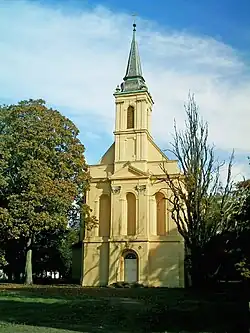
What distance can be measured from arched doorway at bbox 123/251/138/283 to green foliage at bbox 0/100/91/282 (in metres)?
6.42

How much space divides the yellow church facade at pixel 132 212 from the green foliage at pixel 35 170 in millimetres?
4445

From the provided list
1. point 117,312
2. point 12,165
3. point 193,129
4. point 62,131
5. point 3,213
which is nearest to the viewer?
point 117,312

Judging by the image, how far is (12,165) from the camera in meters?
36.9

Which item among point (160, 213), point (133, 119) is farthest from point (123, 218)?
point (133, 119)

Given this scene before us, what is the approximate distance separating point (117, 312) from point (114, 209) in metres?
23.8

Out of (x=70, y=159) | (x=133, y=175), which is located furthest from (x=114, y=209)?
(x=70, y=159)

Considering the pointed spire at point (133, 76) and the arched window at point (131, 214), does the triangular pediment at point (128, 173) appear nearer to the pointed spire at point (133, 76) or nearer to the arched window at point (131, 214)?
the arched window at point (131, 214)

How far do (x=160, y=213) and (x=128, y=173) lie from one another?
4653 millimetres

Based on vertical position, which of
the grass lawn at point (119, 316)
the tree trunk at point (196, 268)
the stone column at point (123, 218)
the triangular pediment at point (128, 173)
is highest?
the triangular pediment at point (128, 173)

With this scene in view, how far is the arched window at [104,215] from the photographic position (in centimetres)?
4381

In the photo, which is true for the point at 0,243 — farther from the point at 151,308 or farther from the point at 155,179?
the point at 151,308

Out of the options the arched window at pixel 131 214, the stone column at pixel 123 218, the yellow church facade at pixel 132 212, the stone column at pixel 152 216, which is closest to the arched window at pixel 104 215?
the yellow church facade at pixel 132 212

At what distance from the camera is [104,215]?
44.3 metres

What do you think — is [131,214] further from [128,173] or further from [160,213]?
[128,173]
